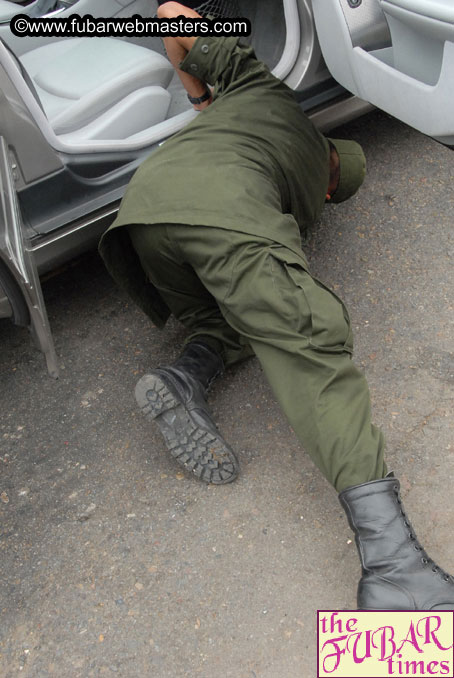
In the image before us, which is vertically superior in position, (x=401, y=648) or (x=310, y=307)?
(x=310, y=307)

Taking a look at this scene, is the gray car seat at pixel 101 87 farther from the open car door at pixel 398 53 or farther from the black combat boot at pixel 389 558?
the black combat boot at pixel 389 558

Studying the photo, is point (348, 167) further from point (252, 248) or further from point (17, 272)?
point (17, 272)

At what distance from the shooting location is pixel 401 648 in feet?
4.55

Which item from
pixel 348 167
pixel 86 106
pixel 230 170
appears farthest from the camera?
pixel 86 106

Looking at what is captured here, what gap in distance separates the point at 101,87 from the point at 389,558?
1617 mm

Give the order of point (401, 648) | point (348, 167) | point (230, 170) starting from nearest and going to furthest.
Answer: point (401, 648) → point (230, 170) → point (348, 167)

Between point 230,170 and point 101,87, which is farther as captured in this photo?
point 101,87

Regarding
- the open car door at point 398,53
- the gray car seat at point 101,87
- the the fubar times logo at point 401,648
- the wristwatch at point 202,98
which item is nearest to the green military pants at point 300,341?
the the fubar times logo at point 401,648

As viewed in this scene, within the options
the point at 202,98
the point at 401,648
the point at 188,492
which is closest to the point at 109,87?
the point at 202,98

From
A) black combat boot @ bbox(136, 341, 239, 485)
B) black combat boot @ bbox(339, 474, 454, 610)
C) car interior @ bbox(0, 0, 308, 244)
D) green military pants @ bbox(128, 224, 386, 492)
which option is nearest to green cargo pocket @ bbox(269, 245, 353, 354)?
green military pants @ bbox(128, 224, 386, 492)

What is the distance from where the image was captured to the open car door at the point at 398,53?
163cm

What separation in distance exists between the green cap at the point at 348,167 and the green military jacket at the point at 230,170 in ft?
0.37

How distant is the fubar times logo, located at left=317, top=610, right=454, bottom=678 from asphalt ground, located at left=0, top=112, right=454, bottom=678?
Answer: 101mm

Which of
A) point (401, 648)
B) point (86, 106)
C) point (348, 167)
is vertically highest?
point (86, 106)
